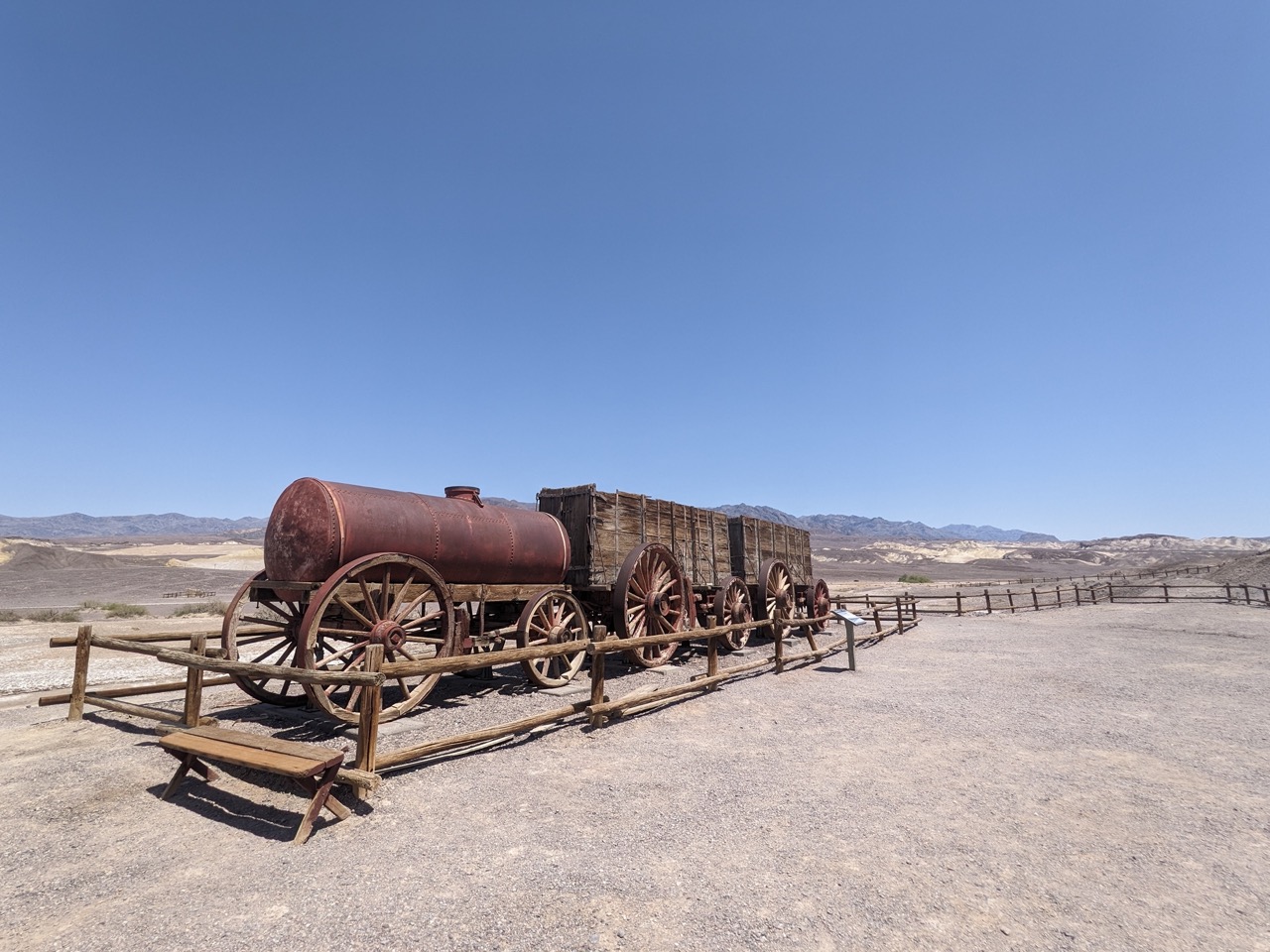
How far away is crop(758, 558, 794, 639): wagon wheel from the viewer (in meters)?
15.8

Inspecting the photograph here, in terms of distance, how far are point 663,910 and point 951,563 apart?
126m

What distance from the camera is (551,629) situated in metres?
9.56

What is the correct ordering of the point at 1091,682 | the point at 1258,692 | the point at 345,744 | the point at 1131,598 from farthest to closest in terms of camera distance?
the point at 1131,598
the point at 1091,682
the point at 1258,692
the point at 345,744

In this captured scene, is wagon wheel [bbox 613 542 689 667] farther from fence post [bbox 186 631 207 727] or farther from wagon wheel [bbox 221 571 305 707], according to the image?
fence post [bbox 186 631 207 727]

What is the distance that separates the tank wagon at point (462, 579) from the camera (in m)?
7.27

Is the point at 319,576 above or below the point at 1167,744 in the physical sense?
above

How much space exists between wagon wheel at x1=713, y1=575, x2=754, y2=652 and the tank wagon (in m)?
0.04

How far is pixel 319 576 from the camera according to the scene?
7.29 m

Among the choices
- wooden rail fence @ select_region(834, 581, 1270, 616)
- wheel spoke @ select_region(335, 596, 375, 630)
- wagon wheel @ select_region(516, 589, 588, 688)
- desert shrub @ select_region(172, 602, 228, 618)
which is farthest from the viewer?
wooden rail fence @ select_region(834, 581, 1270, 616)

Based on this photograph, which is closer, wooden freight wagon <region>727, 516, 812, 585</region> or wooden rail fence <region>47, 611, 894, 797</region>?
wooden rail fence <region>47, 611, 894, 797</region>

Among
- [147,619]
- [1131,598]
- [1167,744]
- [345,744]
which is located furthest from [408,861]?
[1131,598]

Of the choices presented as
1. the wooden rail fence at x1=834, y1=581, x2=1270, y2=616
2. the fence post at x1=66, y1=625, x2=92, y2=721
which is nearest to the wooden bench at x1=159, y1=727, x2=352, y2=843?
the fence post at x1=66, y1=625, x2=92, y2=721

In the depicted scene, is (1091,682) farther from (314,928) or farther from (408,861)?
(314,928)

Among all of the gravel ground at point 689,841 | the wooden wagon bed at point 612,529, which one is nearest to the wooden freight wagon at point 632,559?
the wooden wagon bed at point 612,529
